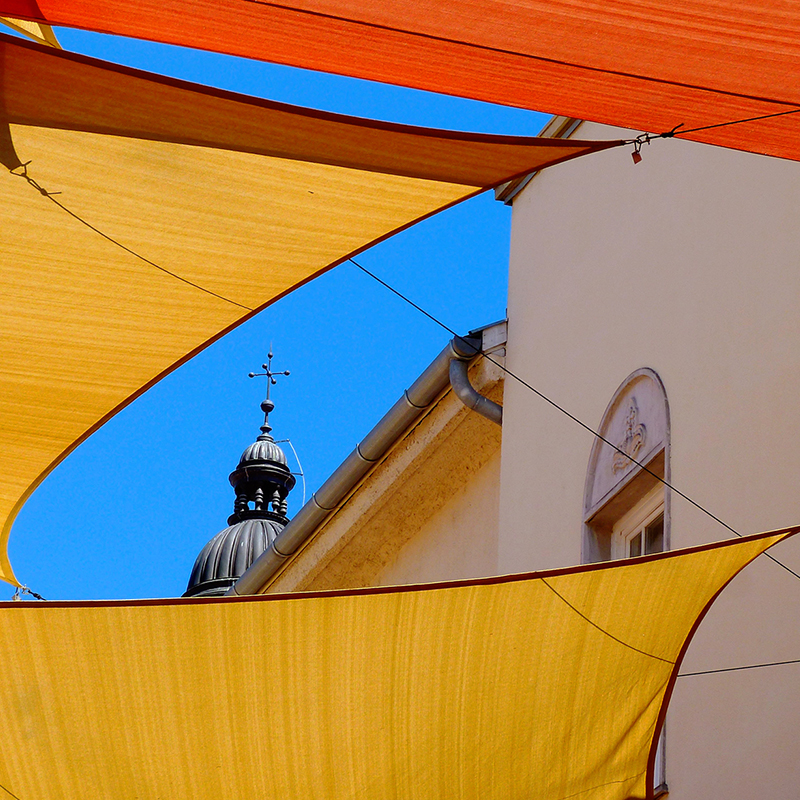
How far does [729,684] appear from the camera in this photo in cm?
536

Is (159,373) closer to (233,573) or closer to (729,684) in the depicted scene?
(729,684)

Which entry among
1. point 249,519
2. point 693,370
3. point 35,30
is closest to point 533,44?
point 35,30

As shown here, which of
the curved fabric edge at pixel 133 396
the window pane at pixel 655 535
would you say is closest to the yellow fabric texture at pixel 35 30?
the curved fabric edge at pixel 133 396

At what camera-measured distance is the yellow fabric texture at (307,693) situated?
13.5ft

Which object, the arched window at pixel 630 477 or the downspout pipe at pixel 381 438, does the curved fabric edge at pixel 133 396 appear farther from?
the downspout pipe at pixel 381 438

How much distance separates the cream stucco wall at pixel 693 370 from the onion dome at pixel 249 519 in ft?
67.2

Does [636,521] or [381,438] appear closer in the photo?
[636,521]

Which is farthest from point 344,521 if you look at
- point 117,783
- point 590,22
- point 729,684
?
point 590,22

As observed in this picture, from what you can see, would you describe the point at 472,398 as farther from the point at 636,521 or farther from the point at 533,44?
the point at 533,44

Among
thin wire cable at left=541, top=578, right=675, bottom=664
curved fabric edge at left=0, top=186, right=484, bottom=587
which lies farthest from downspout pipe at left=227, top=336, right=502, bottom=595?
thin wire cable at left=541, top=578, right=675, bottom=664

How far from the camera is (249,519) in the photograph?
30.6m

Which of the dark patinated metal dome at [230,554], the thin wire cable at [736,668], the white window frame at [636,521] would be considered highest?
the dark patinated metal dome at [230,554]

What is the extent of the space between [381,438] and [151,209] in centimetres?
598

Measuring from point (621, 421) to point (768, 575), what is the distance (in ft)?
6.56
